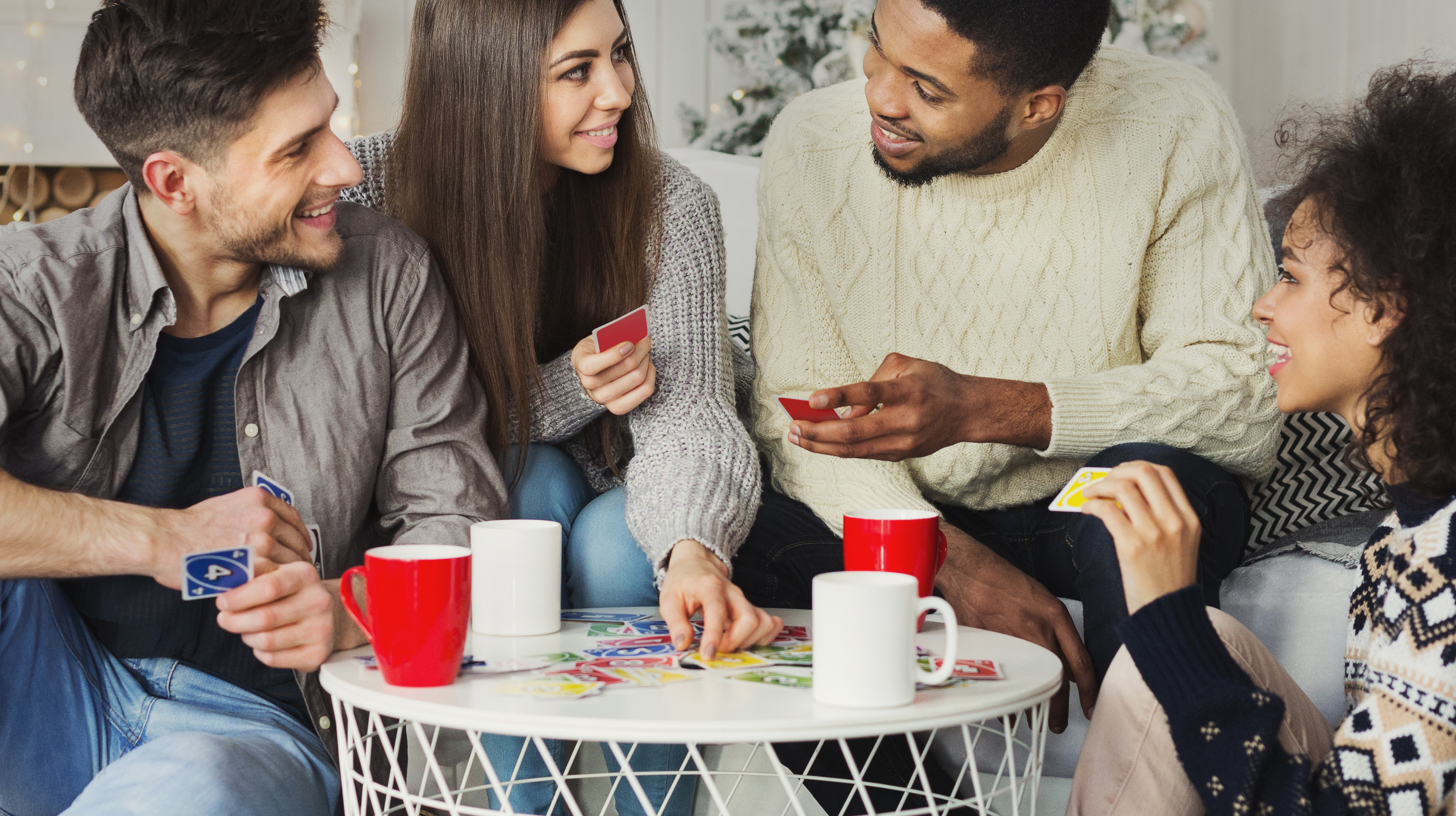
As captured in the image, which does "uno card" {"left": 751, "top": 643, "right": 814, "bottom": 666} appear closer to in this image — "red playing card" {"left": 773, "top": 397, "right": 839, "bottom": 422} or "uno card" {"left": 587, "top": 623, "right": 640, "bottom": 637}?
"uno card" {"left": 587, "top": 623, "right": 640, "bottom": 637}

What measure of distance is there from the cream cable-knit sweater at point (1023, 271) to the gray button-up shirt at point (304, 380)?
533mm

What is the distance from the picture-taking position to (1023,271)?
1846mm

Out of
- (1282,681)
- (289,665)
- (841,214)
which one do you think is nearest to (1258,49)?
(841,214)

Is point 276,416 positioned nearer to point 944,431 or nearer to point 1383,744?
point 944,431

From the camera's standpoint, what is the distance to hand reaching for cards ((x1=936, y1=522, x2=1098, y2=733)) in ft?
4.89

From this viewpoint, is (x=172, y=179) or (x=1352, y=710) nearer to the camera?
(x=1352, y=710)

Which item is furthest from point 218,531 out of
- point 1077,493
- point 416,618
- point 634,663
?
point 1077,493

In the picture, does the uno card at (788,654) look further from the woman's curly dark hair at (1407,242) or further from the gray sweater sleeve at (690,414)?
the woman's curly dark hair at (1407,242)

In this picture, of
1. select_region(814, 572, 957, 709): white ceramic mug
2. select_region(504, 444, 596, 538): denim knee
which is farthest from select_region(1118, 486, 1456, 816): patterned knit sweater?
select_region(504, 444, 596, 538): denim knee

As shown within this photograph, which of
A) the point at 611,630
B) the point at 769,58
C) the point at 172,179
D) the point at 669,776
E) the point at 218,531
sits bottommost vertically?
the point at 669,776

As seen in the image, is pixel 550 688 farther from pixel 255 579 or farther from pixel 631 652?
pixel 255 579

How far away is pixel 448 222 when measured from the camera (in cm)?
165

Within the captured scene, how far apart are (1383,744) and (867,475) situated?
0.86m

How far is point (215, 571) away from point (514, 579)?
0.26 metres
